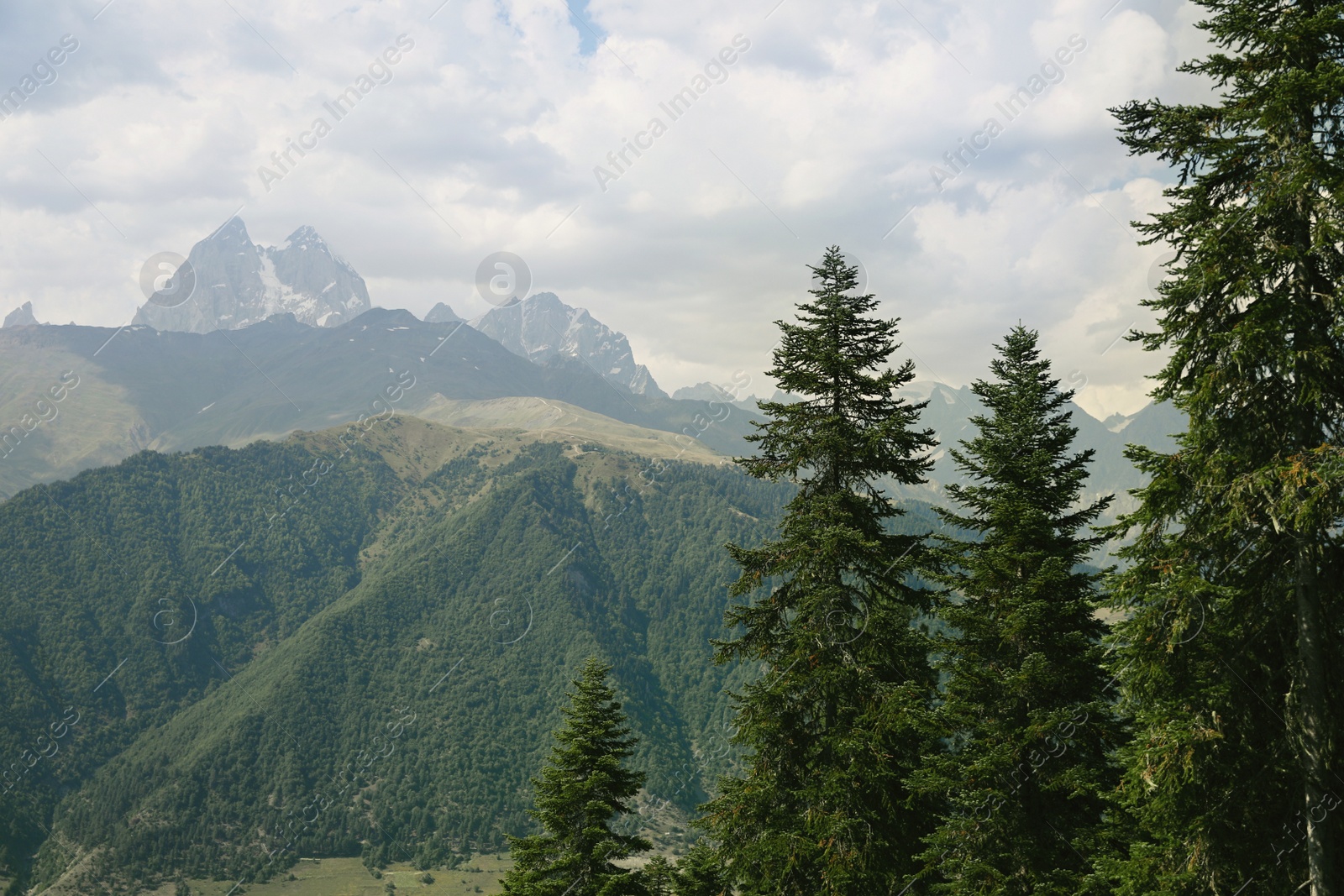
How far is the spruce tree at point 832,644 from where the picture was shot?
17.8 m

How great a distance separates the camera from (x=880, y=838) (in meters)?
17.8

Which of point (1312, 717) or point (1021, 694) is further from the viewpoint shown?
point (1021, 694)

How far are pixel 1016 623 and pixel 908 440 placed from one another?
15.8 feet

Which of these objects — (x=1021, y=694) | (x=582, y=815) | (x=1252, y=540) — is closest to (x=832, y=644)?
(x=1021, y=694)

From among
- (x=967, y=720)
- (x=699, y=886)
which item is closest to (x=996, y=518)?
(x=967, y=720)

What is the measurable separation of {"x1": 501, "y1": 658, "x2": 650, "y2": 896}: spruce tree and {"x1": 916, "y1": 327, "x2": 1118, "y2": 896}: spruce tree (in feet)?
33.7

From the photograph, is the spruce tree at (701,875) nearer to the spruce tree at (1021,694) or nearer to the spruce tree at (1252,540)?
the spruce tree at (1021,694)

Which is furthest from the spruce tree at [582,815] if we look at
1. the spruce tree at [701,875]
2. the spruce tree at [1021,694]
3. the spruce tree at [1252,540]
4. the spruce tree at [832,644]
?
the spruce tree at [1252,540]

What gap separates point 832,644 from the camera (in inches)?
747

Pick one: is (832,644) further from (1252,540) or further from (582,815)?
(582,815)

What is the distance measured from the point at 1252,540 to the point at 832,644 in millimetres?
9260

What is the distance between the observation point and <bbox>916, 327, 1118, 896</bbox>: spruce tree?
16516mm

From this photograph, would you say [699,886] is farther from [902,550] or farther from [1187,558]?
[1187,558]

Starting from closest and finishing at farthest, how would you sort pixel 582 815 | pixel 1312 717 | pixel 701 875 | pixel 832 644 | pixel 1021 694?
1. pixel 1312 717
2. pixel 1021 694
3. pixel 832 644
4. pixel 701 875
5. pixel 582 815
